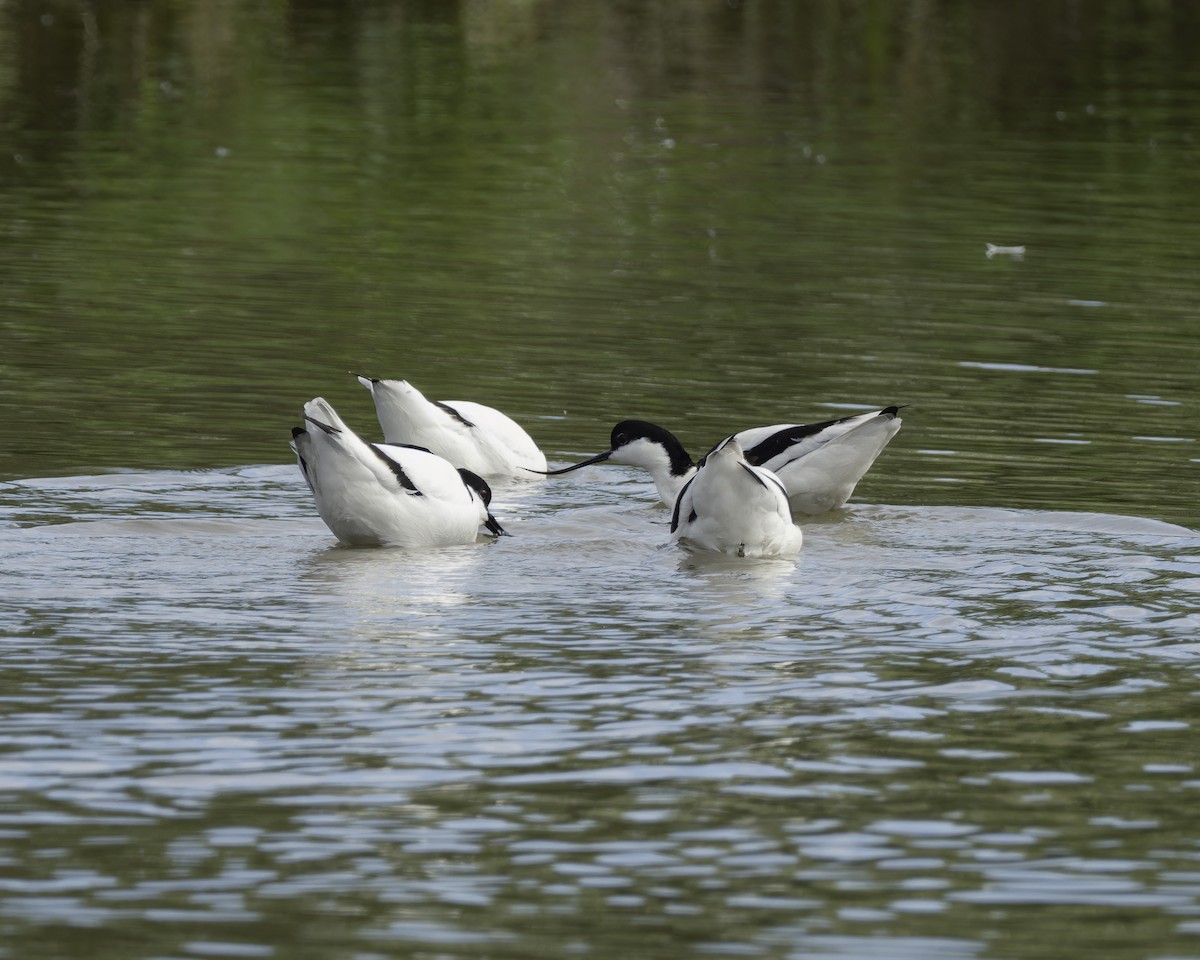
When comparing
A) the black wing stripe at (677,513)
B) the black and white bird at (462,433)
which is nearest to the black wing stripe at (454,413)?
the black and white bird at (462,433)

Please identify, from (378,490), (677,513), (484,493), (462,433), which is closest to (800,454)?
(677,513)

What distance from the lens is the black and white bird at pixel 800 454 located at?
1351 cm

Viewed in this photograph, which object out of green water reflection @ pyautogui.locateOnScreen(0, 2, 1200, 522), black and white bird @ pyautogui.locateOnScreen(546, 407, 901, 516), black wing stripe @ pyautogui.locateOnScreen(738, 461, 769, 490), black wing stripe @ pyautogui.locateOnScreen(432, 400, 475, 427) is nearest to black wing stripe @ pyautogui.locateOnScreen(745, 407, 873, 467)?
black and white bird @ pyautogui.locateOnScreen(546, 407, 901, 516)

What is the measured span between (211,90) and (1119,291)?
21.8 m

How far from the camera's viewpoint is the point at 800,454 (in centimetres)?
1367

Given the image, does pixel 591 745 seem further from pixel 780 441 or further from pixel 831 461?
pixel 780 441

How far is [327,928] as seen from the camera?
643cm

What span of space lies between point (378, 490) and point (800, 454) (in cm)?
299

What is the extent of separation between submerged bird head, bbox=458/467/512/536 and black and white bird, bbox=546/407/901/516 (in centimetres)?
135

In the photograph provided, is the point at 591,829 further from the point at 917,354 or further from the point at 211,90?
the point at 211,90

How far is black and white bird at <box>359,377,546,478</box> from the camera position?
583 inches

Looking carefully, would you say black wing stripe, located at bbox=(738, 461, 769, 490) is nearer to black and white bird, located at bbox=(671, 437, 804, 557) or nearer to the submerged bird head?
black and white bird, located at bbox=(671, 437, 804, 557)

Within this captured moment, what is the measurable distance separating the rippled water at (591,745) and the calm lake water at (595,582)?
0.03 meters

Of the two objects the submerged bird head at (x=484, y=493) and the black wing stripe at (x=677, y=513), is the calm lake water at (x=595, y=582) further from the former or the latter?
the submerged bird head at (x=484, y=493)
